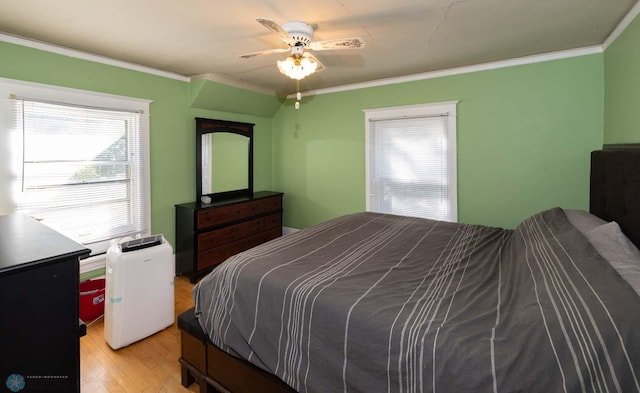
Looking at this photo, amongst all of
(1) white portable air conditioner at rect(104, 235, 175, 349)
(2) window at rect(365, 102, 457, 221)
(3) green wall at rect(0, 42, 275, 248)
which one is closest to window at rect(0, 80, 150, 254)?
(3) green wall at rect(0, 42, 275, 248)

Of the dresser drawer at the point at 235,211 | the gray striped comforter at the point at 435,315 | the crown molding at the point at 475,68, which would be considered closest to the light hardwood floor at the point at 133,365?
the gray striped comforter at the point at 435,315

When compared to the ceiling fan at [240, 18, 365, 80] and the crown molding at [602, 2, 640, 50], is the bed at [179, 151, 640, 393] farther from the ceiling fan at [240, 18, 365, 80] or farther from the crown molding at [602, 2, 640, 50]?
the ceiling fan at [240, 18, 365, 80]

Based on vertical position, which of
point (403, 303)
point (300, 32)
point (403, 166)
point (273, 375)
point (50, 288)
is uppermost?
point (300, 32)

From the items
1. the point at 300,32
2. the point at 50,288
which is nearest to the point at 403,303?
the point at 50,288

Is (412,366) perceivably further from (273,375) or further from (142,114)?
(142,114)

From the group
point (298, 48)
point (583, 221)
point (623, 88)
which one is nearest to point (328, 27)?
point (298, 48)

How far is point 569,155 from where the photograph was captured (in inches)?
120

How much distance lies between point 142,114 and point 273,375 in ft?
10.1

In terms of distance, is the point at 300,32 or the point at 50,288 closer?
the point at 50,288

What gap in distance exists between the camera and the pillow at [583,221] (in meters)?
1.68

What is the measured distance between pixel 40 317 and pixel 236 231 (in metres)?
3.06

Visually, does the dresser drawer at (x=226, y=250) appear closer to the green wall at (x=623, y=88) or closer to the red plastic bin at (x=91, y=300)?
the red plastic bin at (x=91, y=300)

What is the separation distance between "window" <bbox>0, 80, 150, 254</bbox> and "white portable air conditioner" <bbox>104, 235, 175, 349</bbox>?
989 mm

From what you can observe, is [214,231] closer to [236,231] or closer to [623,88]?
[236,231]
